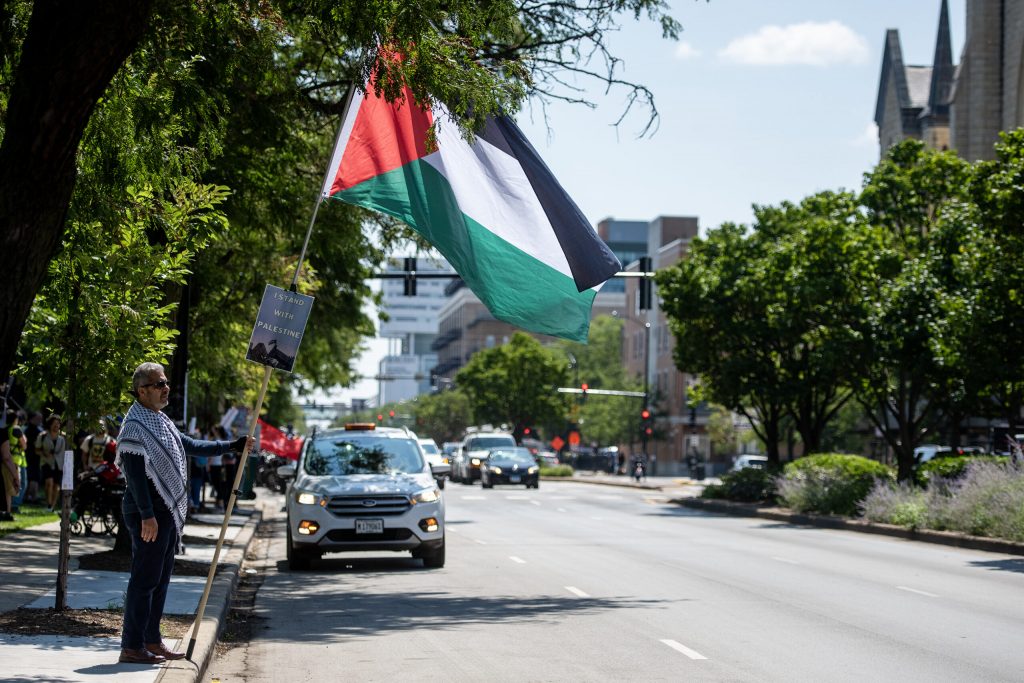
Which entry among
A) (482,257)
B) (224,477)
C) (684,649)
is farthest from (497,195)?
(224,477)

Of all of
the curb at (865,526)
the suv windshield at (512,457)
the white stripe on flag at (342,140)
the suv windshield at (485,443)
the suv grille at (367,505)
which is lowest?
the curb at (865,526)

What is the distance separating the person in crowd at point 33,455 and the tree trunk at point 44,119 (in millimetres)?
20074

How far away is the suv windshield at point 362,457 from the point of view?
19766 millimetres

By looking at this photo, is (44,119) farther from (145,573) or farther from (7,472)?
(7,472)

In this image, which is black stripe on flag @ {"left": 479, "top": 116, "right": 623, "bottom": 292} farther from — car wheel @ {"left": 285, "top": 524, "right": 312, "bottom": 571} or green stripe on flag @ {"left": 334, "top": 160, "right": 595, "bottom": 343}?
car wheel @ {"left": 285, "top": 524, "right": 312, "bottom": 571}

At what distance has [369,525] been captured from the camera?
18.6 metres

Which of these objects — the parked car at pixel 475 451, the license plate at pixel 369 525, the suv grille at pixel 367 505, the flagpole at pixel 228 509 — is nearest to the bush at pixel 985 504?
the suv grille at pixel 367 505

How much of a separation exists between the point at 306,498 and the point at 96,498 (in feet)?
17.0

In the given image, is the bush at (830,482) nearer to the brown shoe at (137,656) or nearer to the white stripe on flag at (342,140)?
the white stripe on flag at (342,140)

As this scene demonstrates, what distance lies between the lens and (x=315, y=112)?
776 inches

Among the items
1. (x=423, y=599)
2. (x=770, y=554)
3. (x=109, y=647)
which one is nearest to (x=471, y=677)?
(x=109, y=647)

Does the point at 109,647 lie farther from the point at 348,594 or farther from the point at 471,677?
the point at 348,594

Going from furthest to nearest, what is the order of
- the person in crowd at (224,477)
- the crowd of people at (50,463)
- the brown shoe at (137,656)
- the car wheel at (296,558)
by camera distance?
the person in crowd at (224,477)
the crowd of people at (50,463)
the car wheel at (296,558)
the brown shoe at (137,656)

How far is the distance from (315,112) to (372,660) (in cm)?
1043
